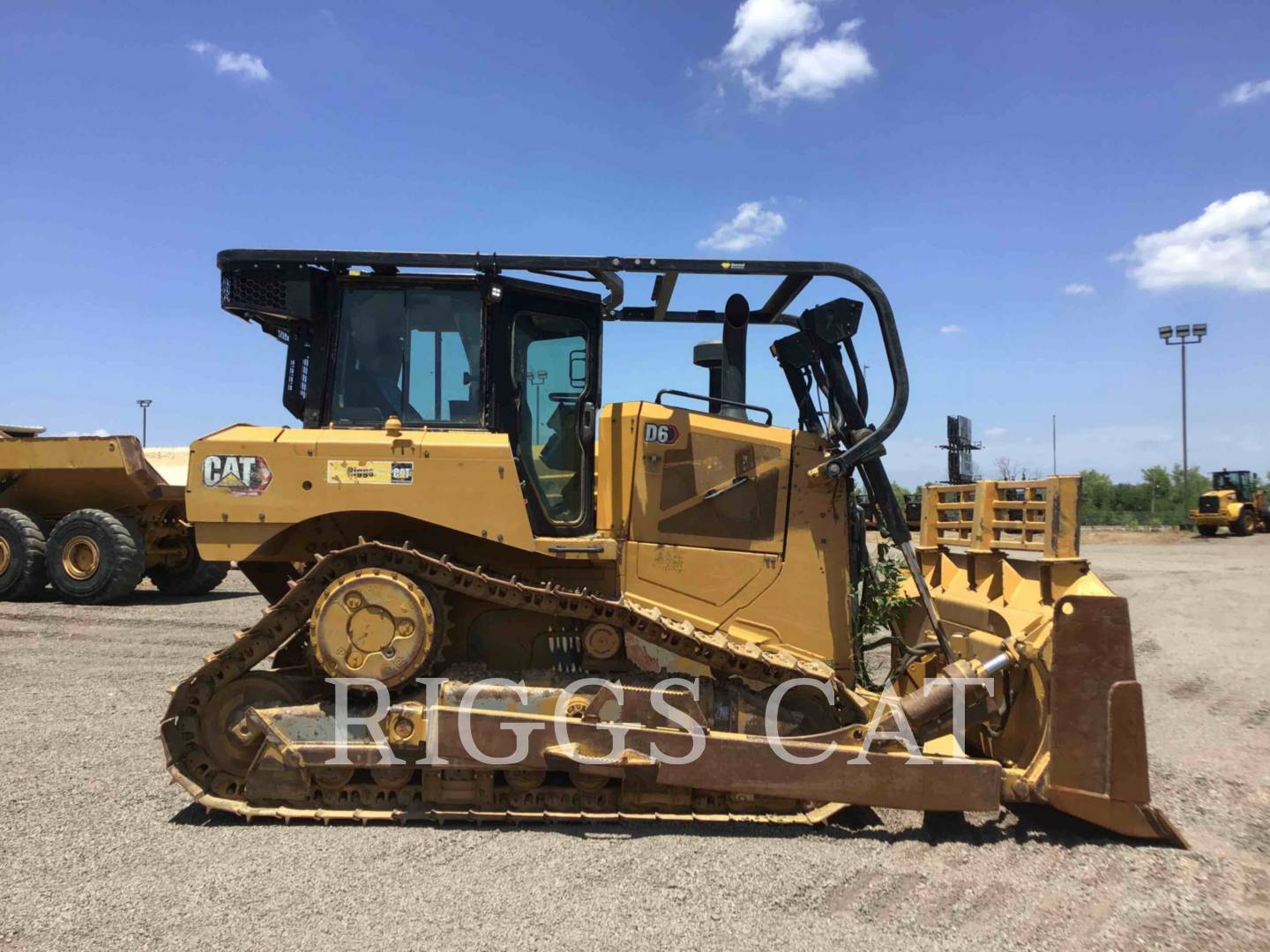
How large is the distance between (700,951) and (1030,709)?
8.01ft

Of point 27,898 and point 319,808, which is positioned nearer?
point 27,898

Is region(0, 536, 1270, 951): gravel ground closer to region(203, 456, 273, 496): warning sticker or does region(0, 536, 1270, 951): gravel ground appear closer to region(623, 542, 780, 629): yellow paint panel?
region(623, 542, 780, 629): yellow paint panel

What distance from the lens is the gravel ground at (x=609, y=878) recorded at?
341 cm

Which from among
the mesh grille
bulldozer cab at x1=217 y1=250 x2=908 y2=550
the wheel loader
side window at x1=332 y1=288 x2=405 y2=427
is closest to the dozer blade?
the wheel loader

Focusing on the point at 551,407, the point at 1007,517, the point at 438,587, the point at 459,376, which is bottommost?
the point at 438,587

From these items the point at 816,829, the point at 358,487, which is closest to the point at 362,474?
the point at 358,487

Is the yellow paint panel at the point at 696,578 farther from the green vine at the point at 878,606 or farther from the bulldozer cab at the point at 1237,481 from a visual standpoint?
the bulldozer cab at the point at 1237,481

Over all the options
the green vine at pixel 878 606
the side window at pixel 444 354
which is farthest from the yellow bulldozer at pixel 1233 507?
the side window at pixel 444 354

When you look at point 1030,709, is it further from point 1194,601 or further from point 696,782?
point 1194,601

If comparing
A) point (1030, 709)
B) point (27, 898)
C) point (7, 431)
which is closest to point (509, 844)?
point (27, 898)

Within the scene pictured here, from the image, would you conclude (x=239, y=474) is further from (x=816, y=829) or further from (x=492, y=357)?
(x=816, y=829)

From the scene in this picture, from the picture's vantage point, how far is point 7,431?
566 inches

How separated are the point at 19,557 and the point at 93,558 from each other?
1178 mm

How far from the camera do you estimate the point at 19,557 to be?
491 inches
